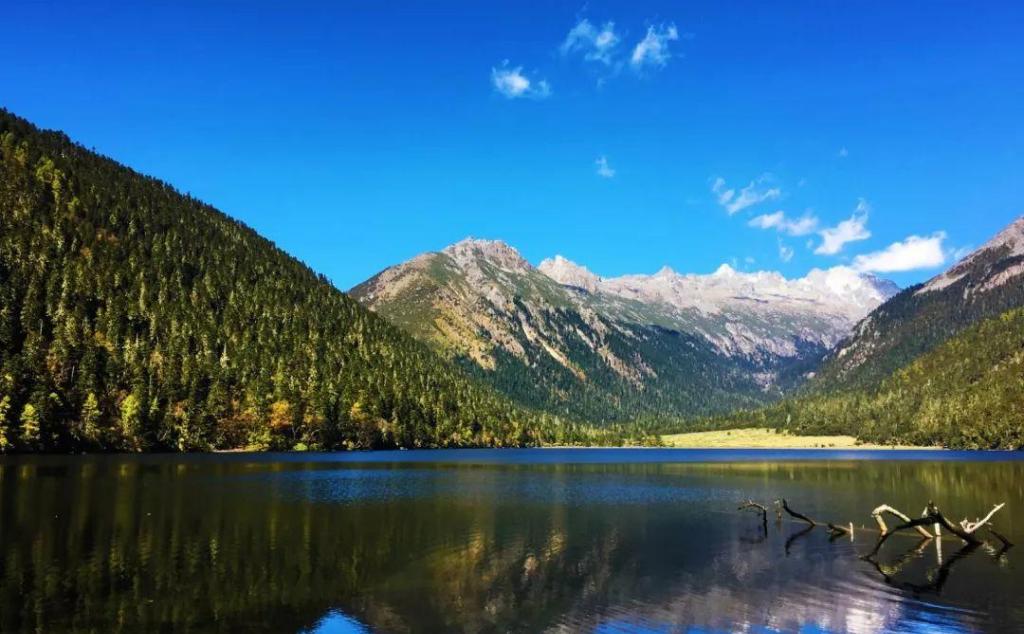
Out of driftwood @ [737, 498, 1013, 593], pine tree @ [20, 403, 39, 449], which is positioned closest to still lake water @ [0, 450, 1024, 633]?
driftwood @ [737, 498, 1013, 593]

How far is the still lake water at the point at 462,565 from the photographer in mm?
39031

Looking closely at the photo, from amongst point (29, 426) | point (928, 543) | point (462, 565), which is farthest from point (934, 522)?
point (29, 426)

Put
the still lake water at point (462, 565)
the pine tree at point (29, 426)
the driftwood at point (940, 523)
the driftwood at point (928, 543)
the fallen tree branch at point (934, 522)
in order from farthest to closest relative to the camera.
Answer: the pine tree at point (29, 426)
the driftwood at point (940, 523)
the fallen tree branch at point (934, 522)
the driftwood at point (928, 543)
the still lake water at point (462, 565)

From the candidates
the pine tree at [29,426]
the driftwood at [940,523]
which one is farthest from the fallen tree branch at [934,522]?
the pine tree at [29,426]

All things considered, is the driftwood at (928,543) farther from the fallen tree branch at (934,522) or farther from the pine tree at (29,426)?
the pine tree at (29,426)

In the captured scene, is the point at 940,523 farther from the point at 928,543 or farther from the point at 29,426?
the point at 29,426

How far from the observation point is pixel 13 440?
172 meters

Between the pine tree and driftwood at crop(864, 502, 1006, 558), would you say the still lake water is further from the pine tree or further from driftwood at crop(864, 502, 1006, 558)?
the pine tree

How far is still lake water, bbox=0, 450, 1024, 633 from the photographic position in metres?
39.0

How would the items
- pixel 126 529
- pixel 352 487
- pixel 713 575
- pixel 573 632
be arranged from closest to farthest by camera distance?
pixel 573 632 → pixel 713 575 → pixel 126 529 → pixel 352 487

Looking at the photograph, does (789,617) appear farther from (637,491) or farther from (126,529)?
(637,491)

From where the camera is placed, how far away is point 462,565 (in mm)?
53469

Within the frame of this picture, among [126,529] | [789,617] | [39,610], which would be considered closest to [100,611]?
[39,610]

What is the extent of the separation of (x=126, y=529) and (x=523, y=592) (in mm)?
37467
